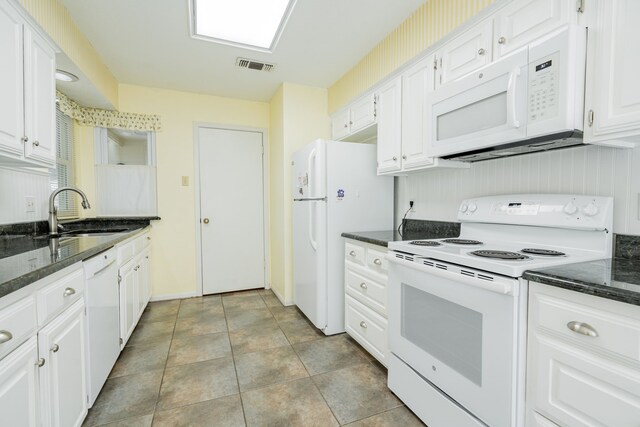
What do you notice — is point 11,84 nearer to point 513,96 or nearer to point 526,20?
point 513,96

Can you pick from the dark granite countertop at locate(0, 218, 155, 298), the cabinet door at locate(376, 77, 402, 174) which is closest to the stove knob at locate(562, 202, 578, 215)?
the cabinet door at locate(376, 77, 402, 174)

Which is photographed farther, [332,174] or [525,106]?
[332,174]

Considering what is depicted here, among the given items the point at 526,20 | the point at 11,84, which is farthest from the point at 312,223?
the point at 11,84

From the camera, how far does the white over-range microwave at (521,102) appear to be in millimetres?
1210

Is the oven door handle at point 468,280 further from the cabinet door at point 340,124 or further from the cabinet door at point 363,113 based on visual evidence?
the cabinet door at point 340,124

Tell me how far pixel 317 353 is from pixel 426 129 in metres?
1.79

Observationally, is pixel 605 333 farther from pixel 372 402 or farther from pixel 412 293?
pixel 372 402

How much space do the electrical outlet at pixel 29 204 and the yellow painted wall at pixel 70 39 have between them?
105 cm

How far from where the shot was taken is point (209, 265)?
3736 mm

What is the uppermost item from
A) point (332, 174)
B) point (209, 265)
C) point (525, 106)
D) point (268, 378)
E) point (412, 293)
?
point (525, 106)

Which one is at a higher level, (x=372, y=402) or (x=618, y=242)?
(x=618, y=242)

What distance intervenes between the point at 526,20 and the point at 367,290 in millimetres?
1775

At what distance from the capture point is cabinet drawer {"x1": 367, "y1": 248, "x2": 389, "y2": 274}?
6.53 feet

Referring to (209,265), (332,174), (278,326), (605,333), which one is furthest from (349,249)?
(209,265)
